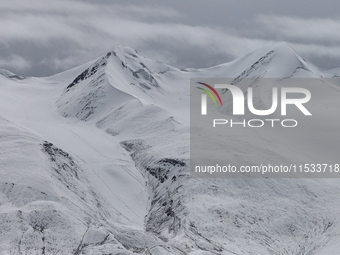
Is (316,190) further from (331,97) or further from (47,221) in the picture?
(331,97)

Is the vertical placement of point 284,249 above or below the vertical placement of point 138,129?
below

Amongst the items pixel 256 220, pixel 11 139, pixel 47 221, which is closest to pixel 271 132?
pixel 256 220

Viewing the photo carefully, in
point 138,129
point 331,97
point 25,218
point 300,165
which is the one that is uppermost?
point 331,97

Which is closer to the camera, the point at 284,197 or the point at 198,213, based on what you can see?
the point at 198,213

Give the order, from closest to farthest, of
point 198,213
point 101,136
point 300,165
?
point 198,213, point 300,165, point 101,136

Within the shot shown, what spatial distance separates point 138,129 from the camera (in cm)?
12406

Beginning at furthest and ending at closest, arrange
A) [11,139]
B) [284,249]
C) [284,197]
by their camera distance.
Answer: [11,139]
[284,197]
[284,249]

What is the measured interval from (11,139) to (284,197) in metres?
50.0

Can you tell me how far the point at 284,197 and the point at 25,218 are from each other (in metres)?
42.6

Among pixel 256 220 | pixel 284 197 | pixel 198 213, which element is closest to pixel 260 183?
pixel 284 197

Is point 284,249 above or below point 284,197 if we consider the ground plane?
below

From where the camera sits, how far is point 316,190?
8094cm

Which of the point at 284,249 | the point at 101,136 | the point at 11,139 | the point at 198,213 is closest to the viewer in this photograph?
the point at 284,249

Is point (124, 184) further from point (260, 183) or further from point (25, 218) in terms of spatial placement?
point (25, 218)
